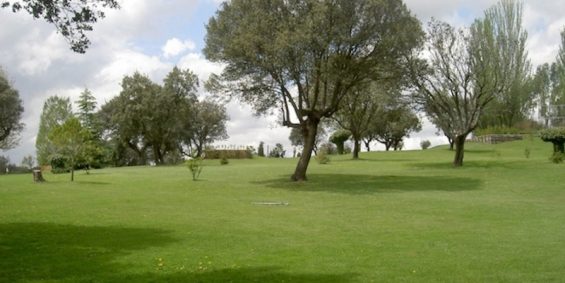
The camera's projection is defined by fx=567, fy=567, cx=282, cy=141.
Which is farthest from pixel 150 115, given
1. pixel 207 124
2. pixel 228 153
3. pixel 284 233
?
pixel 284 233

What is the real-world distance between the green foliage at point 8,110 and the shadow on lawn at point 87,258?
158 feet

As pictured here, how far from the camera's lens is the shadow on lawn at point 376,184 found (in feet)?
89.9

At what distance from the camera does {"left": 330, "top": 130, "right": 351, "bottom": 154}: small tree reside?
68.9 metres

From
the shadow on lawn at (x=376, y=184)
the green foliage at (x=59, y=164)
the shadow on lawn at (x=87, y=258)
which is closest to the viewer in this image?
the shadow on lawn at (x=87, y=258)

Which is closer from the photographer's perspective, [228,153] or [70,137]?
[70,137]

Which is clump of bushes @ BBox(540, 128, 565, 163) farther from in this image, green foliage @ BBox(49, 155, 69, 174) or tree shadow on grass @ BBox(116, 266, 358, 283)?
green foliage @ BBox(49, 155, 69, 174)

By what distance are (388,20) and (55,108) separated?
63.2 metres

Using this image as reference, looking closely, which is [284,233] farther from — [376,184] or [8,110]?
[8,110]

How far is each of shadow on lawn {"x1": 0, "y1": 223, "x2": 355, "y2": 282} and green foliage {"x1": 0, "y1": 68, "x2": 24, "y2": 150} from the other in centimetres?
4813

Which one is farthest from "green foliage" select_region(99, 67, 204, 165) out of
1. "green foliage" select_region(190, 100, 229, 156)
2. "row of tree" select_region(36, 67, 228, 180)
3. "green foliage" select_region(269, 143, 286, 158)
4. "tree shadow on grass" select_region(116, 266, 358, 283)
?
"tree shadow on grass" select_region(116, 266, 358, 283)

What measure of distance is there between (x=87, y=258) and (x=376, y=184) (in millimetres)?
21086

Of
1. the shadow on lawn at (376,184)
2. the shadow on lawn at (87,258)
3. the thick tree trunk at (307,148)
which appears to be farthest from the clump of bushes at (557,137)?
the shadow on lawn at (87,258)

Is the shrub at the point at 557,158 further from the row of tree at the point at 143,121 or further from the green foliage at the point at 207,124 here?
the green foliage at the point at 207,124

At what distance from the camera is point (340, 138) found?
69938 millimetres
